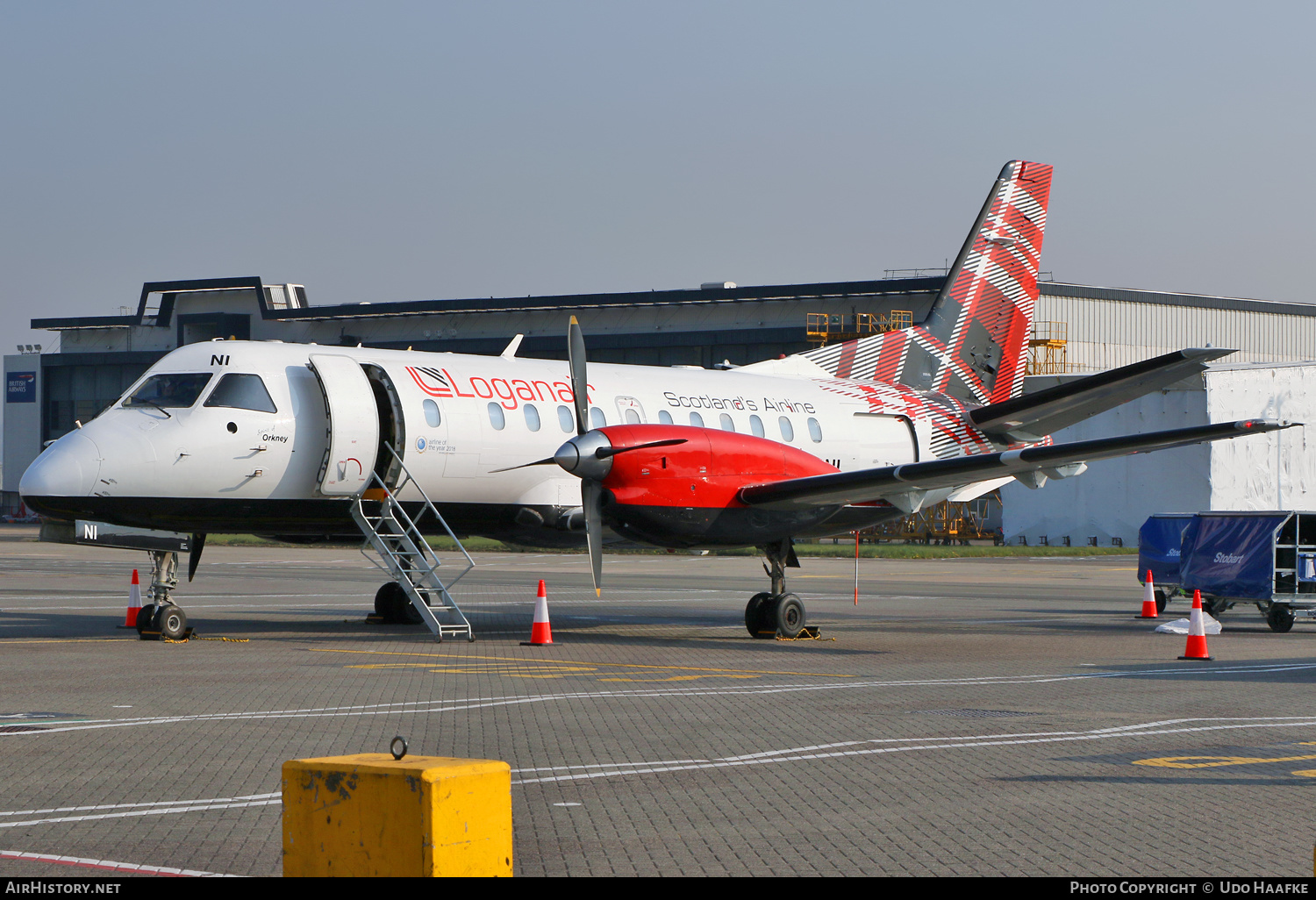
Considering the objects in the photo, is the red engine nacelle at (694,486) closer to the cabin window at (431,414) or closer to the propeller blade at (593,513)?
the propeller blade at (593,513)

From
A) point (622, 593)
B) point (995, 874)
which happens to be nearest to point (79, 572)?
point (622, 593)

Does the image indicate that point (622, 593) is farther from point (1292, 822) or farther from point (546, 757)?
point (1292, 822)

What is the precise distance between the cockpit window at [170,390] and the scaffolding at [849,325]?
42274 millimetres

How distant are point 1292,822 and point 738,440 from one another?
39.4 feet

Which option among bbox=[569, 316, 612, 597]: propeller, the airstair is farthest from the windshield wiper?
bbox=[569, 316, 612, 597]: propeller

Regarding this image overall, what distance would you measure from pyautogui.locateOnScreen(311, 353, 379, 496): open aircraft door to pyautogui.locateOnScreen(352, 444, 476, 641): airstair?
230 millimetres

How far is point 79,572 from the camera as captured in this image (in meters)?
35.4

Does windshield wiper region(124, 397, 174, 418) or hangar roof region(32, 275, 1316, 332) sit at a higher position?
hangar roof region(32, 275, 1316, 332)

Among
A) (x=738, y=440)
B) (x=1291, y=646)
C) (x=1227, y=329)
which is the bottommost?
(x=1291, y=646)

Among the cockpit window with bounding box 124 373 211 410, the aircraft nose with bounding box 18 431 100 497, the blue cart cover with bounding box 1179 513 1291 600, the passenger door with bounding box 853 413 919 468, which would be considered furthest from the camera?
the passenger door with bounding box 853 413 919 468

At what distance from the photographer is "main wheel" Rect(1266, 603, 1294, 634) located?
22203 mm

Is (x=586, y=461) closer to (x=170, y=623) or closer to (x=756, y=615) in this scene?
(x=756, y=615)

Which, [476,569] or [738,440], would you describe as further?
[476,569]

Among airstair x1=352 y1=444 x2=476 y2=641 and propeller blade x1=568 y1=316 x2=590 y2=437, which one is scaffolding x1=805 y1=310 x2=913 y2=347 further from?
airstair x1=352 y1=444 x2=476 y2=641
